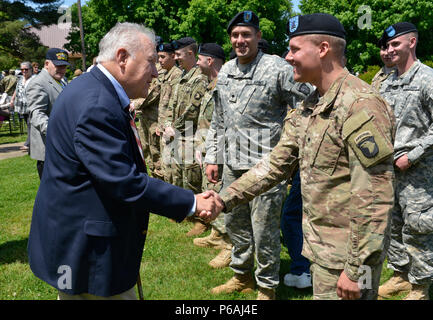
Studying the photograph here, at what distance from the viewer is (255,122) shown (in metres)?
4.42

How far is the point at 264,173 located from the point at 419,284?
2262mm

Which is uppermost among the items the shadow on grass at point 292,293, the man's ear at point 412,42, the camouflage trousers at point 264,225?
the man's ear at point 412,42

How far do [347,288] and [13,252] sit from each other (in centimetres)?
540

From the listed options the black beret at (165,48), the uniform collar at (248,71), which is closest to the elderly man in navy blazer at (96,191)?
the uniform collar at (248,71)

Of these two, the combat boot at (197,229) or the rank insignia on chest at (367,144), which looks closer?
the rank insignia on chest at (367,144)

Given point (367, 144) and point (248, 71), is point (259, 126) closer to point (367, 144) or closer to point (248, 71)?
point (248, 71)

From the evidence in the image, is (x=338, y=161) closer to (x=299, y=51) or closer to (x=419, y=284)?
(x=299, y=51)

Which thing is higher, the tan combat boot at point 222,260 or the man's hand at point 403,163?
the man's hand at point 403,163

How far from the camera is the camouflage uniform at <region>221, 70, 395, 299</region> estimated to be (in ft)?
7.86

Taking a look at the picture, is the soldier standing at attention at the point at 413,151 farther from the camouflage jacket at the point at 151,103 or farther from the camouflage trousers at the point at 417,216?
the camouflage jacket at the point at 151,103

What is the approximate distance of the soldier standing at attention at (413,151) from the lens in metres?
4.23

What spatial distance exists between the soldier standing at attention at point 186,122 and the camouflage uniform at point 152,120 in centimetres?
78

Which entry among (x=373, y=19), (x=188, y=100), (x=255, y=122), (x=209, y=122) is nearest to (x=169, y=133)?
(x=188, y=100)

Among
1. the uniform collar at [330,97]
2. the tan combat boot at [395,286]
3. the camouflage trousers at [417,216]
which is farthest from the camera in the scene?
the tan combat boot at [395,286]
